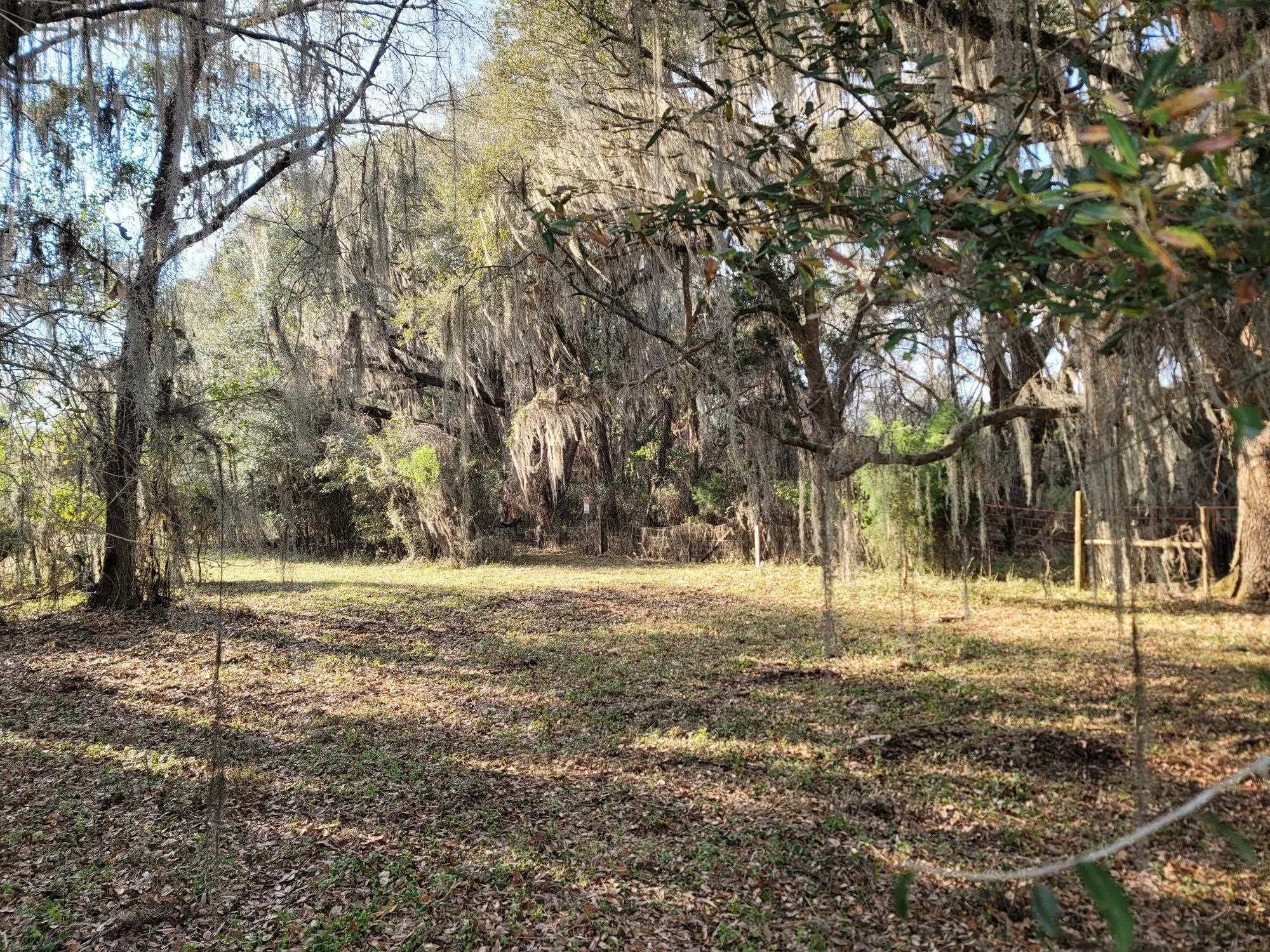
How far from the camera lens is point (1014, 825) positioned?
3197 mm

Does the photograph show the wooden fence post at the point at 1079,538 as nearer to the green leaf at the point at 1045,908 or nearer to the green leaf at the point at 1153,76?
the green leaf at the point at 1153,76

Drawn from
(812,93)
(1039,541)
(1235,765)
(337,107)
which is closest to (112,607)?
(337,107)

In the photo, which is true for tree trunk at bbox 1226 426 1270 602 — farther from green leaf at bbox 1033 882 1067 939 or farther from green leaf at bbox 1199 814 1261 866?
green leaf at bbox 1033 882 1067 939

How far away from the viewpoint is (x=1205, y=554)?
795cm

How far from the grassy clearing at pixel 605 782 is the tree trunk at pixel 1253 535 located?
3.21ft

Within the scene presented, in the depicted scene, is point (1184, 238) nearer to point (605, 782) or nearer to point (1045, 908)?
point (1045, 908)

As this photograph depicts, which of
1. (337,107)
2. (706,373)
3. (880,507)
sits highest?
(337,107)

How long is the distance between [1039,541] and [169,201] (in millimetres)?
10650

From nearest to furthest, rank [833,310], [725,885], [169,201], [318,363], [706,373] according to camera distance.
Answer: [725,885] < [169,201] < [706,373] < [833,310] < [318,363]

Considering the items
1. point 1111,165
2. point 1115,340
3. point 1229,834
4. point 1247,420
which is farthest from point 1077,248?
point 1229,834

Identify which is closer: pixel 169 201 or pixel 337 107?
pixel 169 201

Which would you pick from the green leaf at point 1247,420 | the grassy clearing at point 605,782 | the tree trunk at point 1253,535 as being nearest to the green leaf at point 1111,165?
the green leaf at point 1247,420

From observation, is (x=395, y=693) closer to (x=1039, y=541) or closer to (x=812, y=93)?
(x=812, y=93)

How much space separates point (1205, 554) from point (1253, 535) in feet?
1.69
